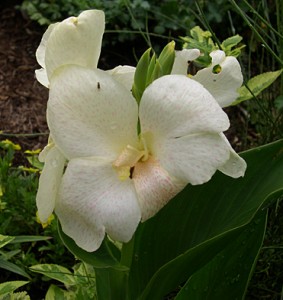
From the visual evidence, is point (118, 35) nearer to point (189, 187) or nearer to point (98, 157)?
point (189, 187)

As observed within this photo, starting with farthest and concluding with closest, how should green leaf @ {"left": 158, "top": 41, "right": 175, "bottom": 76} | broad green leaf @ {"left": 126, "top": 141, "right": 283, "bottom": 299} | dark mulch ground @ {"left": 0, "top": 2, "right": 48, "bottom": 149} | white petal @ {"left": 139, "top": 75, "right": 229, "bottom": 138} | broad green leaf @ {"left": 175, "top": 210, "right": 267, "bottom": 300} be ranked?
dark mulch ground @ {"left": 0, "top": 2, "right": 48, "bottom": 149} < broad green leaf @ {"left": 175, "top": 210, "right": 267, "bottom": 300} < broad green leaf @ {"left": 126, "top": 141, "right": 283, "bottom": 299} < green leaf @ {"left": 158, "top": 41, "right": 175, "bottom": 76} < white petal @ {"left": 139, "top": 75, "right": 229, "bottom": 138}

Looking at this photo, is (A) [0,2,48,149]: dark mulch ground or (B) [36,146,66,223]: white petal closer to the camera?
(B) [36,146,66,223]: white petal

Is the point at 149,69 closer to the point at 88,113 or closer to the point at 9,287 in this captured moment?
the point at 88,113

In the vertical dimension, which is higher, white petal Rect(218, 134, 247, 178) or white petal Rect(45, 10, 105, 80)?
white petal Rect(45, 10, 105, 80)

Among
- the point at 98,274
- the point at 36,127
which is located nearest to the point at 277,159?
the point at 98,274

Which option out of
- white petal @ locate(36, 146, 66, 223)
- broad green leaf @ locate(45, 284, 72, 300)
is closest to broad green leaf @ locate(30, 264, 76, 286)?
broad green leaf @ locate(45, 284, 72, 300)

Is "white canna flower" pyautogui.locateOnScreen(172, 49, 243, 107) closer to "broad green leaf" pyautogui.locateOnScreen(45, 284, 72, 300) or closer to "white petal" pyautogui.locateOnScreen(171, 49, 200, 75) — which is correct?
"white petal" pyautogui.locateOnScreen(171, 49, 200, 75)

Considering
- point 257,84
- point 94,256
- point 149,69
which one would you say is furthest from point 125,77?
point 257,84
